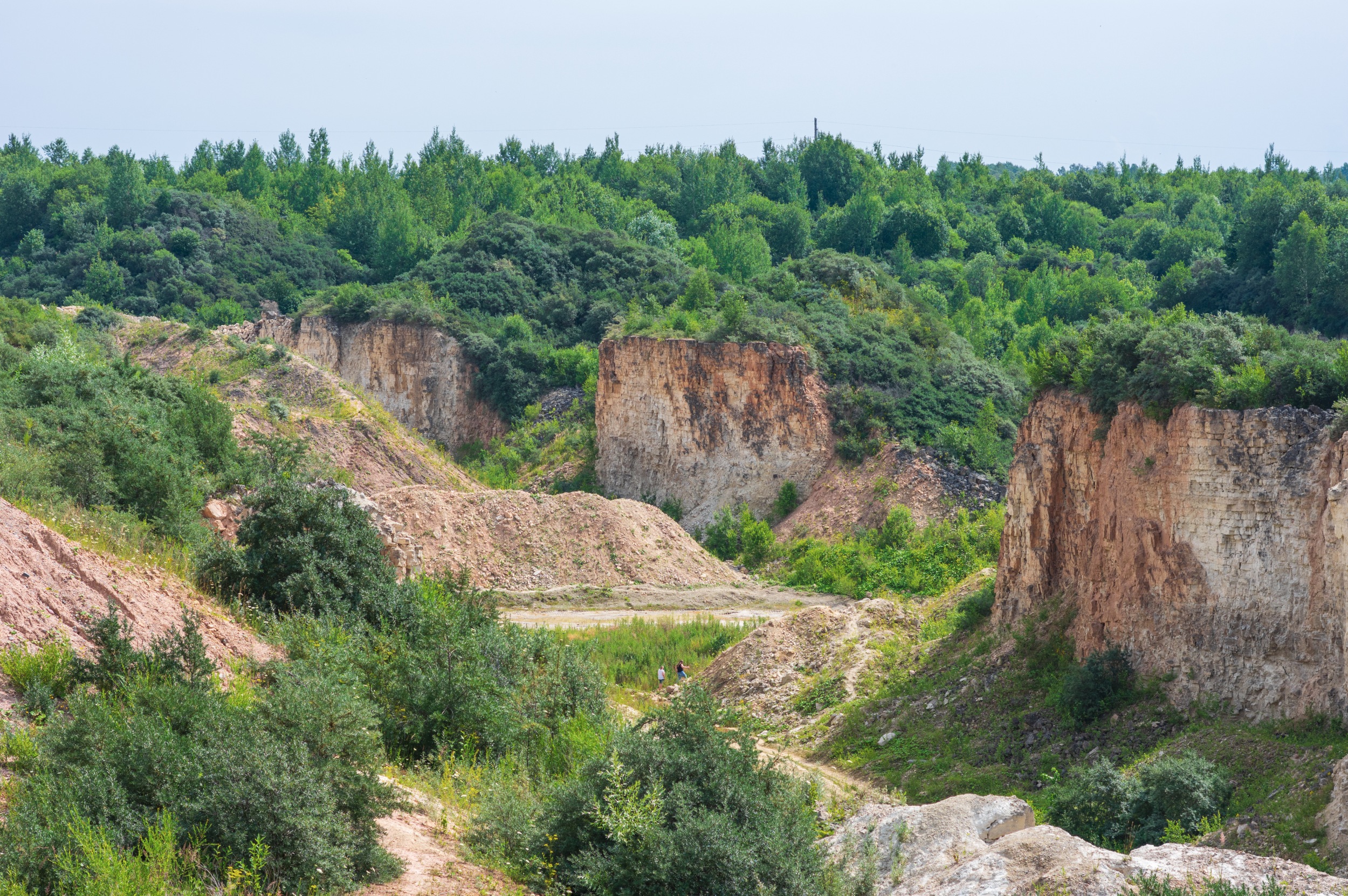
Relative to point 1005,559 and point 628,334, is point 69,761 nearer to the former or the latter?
point 1005,559

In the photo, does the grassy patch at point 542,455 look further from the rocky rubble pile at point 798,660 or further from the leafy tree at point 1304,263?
the leafy tree at point 1304,263

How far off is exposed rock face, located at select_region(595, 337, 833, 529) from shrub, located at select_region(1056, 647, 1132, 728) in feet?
73.7

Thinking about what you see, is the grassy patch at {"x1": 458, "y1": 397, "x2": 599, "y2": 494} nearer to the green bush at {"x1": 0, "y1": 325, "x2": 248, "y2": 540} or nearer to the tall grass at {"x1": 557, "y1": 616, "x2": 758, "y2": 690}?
the tall grass at {"x1": 557, "y1": 616, "x2": 758, "y2": 690}

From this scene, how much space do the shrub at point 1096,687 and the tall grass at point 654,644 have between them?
30.7ft

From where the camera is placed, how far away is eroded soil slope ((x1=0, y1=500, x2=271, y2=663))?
454 inches

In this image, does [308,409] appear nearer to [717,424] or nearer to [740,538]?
[717,424]

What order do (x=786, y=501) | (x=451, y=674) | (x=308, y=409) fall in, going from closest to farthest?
(x=451, y=674)
(x=786, y=501)
(x=308, y=409)

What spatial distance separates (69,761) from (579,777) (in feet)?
12.9

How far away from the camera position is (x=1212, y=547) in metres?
16.8

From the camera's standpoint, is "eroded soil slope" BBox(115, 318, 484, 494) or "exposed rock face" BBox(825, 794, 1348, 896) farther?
"eroded soil slope" BBox(115, 318, 484, 494)

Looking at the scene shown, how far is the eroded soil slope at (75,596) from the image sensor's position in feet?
37.9

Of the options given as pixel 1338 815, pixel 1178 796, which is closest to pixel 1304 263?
pixel 1178 796

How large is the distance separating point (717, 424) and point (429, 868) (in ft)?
108

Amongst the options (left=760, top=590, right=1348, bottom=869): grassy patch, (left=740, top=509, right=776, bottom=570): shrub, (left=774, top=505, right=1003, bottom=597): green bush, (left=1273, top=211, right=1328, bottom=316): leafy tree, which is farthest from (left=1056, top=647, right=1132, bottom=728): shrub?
(left=1273, top=211, right=1328, bottom=316): leafy tree
